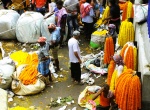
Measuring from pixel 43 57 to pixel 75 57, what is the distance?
2.76 ft

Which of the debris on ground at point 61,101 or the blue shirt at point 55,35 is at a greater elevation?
the blue shirt at point 55,35

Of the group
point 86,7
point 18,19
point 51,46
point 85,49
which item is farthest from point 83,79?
point 18,19

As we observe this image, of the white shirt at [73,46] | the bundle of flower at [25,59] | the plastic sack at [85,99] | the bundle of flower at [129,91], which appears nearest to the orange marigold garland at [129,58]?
the bundle of flower at [129,91]

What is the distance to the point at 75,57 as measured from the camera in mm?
9156

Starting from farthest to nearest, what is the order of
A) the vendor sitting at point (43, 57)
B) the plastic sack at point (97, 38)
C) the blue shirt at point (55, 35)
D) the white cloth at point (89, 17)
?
the white cloth at point (89, 17)
the plastic sack at point (97, 38)
the blue shirt at point (55, 35)
the vendor sitting at point (43, 57)

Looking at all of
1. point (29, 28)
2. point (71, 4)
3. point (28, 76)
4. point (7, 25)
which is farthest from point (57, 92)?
point (7, 25)

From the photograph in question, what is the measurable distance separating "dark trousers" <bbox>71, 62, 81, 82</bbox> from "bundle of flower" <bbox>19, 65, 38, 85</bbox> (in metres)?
0.98

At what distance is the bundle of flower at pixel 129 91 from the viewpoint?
22.1 feet

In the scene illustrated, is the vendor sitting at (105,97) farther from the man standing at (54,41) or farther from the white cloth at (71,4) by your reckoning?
the white cloth at (71,4)

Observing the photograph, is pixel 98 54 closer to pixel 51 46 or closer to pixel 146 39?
pixel 51 46

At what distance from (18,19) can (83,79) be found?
3.97m

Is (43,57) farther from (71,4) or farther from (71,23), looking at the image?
(71,4)

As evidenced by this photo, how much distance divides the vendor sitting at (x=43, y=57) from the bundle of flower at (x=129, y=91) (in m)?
2.84

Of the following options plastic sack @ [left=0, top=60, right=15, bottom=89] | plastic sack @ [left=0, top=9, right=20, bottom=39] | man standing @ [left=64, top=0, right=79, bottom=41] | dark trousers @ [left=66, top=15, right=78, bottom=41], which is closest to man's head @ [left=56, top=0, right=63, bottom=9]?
man standing @ [left=64, top=0, right=79, bottom=41]
